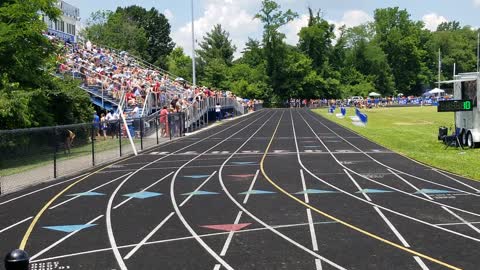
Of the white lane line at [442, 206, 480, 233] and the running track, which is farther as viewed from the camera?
the white lane line at [442, 206, 480, 233]

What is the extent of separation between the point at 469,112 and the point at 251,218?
16722mm

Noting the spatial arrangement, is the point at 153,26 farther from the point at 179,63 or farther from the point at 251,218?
the point at 251,218

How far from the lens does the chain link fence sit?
1534 cm

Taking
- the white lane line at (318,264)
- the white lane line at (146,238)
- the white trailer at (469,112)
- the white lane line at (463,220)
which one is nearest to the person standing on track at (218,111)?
the white trailer at (469,112)

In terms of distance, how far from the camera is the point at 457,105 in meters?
23.8

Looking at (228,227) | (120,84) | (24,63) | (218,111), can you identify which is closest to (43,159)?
(24,63)

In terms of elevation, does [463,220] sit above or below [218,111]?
below

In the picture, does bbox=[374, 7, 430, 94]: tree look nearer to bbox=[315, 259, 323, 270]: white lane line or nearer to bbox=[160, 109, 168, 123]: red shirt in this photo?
bbox=[160, 109, 168, 123]: red shirt

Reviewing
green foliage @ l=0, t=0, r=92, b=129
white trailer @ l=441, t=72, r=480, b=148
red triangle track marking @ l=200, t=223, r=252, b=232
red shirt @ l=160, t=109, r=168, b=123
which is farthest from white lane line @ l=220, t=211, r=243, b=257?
red shirt @ l=160, t=109, r=168, b=123

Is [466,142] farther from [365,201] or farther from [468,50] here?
[468,50]

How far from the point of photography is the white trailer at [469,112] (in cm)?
2347

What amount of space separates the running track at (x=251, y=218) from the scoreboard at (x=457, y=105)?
5938 millimetres

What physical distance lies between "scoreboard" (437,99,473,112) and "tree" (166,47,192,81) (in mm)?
76044

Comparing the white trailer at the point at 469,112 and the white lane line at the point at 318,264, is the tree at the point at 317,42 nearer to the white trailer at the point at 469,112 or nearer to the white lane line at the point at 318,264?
the white trailer at the point at 469,112
